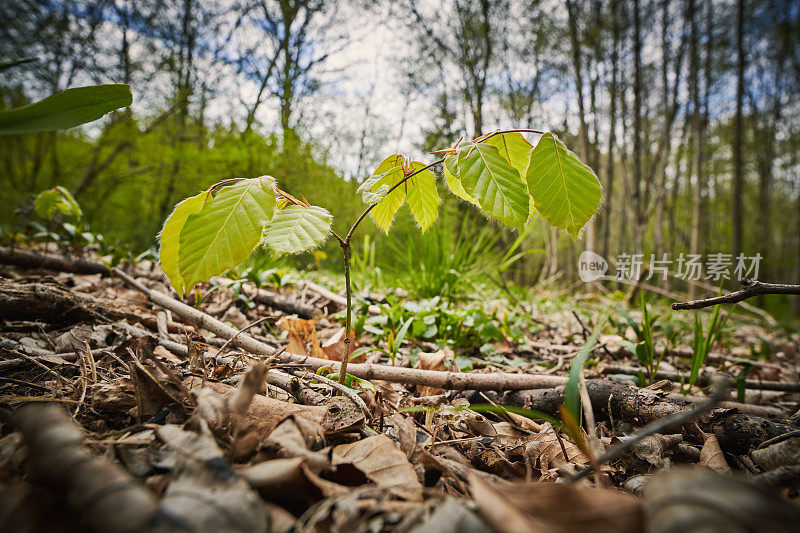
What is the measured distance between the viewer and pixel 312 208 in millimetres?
694

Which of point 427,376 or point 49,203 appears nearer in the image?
point 427,376

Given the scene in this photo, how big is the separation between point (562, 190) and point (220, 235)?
0.64 meters

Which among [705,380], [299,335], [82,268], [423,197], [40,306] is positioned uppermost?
[423,197]

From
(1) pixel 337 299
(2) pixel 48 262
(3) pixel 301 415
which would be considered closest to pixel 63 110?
(3) pixel 301 415

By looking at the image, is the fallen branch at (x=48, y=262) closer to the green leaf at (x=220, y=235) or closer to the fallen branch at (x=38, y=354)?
the fallen branch at (x=38, y=354)

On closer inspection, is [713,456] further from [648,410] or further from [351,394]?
[351,394]

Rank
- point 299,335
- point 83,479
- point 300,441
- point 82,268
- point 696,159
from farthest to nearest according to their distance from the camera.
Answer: point 696,159 → point 82,268 → point 299,335 → point 300,441 → point 83,479

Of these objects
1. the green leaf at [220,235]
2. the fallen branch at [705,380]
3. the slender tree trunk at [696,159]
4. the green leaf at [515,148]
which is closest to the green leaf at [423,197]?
the green leaf at [515,148]

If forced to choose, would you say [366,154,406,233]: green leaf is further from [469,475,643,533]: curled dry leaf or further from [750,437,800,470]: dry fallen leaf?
[750,437,800,470]: dry fallen leaf

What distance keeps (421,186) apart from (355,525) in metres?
0.68

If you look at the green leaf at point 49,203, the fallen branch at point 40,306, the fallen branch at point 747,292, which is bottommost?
the fallen branch at point 40,306

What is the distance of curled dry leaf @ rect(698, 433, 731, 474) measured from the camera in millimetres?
789

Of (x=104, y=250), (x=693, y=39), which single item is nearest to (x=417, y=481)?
(x=104, y=250)

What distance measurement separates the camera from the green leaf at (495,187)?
63cm
